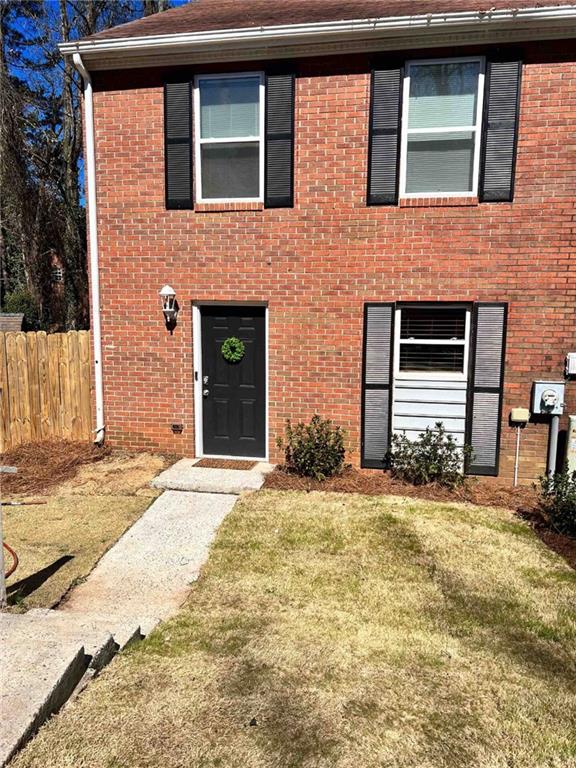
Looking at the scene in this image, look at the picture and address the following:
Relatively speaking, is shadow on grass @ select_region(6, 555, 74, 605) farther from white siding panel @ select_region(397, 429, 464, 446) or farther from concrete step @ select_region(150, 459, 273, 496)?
white siding panel @ select_region(397, 429, 464, 446)

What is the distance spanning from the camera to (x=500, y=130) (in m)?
6.29

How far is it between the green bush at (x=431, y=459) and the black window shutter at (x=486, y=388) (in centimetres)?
21

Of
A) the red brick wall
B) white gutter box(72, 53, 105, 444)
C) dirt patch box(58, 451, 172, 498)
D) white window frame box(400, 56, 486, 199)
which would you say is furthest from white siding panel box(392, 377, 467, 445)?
white gutter box(72, 53, 105, 444)

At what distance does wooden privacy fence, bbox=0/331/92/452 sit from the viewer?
7.83 metres

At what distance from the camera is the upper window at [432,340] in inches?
268

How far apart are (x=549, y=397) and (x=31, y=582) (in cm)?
587

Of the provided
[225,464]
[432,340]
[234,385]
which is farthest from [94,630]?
[432,340]

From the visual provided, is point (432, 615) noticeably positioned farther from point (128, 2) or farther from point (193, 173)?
point (128, 2)

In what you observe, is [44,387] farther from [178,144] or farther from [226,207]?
[178,144]

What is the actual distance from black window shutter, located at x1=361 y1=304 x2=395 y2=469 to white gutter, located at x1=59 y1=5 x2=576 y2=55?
3.21 meters

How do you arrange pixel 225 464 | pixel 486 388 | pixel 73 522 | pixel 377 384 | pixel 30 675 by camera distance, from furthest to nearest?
pixel 225 464
pixel 377 384
pixel 486 388
pixel 73 522
pixel 30 675

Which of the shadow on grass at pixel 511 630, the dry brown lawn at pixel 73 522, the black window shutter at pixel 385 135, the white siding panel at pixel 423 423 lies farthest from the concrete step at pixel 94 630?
the black window shutter at pixel 385 135

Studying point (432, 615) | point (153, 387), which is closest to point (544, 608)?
point (432, 615)

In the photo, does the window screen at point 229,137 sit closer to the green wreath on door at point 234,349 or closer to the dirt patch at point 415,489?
the green wreath on door at point 234,349
